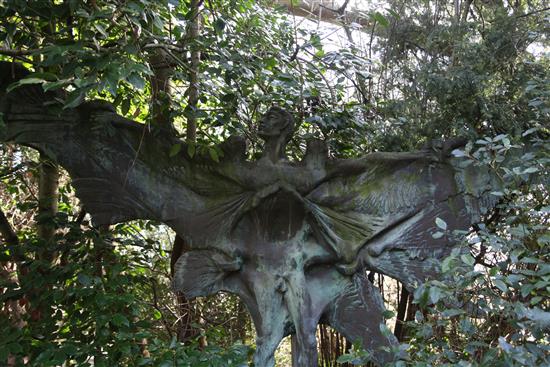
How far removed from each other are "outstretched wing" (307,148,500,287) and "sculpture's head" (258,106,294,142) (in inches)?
12.2

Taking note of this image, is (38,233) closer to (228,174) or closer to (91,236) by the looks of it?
(91,236)

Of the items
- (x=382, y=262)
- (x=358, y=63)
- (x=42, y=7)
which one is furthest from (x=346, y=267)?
(x=42, y=7)

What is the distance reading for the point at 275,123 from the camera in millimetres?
2842

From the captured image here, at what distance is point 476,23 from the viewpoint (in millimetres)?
2789

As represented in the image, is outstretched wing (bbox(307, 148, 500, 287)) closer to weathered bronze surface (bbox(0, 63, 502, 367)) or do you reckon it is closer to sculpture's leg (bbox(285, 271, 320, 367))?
weathered bronze surface (bbox(0, 63, 502, 367))

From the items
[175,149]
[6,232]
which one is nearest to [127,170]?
[175,149]

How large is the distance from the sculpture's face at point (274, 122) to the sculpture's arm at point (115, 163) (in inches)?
15.4

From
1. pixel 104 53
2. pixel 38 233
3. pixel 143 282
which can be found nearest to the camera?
pixel 104 53

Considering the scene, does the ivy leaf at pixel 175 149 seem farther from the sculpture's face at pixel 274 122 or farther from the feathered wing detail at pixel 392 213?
the feathered wing detail at pixel 392 213

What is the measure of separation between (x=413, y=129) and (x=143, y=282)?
1655 millimetres

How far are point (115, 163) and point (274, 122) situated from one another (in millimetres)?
842

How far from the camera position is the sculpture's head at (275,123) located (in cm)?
284

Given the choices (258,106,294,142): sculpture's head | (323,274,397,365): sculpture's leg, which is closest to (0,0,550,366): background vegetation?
(258,106,294,142): sculpture's head

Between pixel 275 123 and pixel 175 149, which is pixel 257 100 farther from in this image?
pixel 175 149
